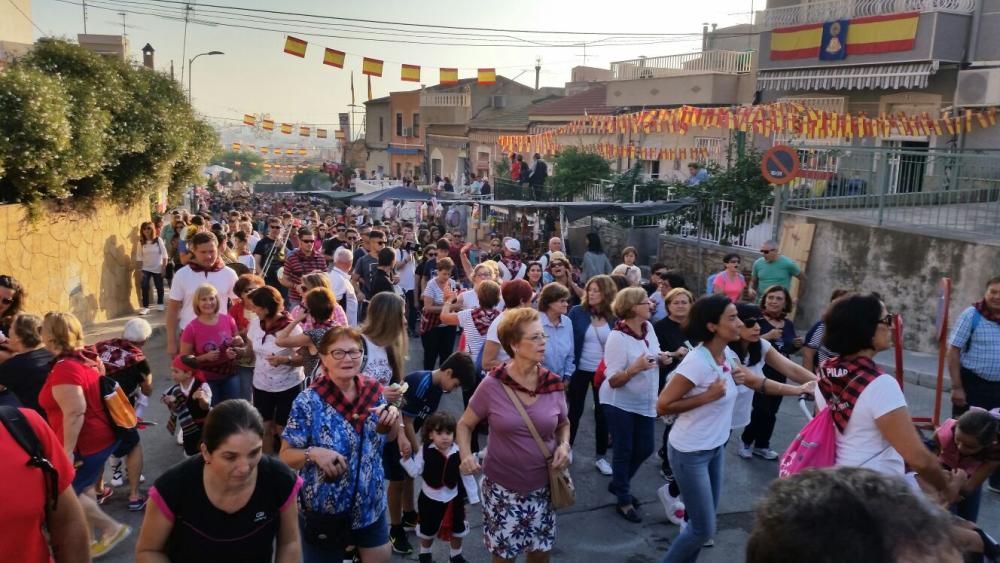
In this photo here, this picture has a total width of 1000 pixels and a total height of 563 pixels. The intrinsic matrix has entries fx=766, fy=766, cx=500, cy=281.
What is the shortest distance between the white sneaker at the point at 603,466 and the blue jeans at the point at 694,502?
2189 millimetres

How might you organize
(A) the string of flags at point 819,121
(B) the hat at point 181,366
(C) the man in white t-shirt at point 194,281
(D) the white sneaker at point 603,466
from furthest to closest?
(A) the string of flags at point 819,121, (C) the man in white t-shirt at point 194,281, (D) the white sneaker at point 603,466, (B) the hat at point 181,366

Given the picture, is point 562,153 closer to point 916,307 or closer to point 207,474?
point 916,307

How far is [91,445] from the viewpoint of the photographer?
453 cm

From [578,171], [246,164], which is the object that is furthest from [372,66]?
[246,164]

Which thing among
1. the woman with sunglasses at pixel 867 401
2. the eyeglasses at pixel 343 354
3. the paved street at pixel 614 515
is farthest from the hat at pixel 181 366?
the woman with sunglasses at pixel 867 401

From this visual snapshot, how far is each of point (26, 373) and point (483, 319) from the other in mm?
3208

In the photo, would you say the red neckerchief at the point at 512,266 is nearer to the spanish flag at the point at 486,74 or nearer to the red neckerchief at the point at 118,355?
the red neckerchief at the point at 118,355

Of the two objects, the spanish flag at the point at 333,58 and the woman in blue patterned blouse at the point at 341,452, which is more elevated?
the spanish flag at the point at 333,58

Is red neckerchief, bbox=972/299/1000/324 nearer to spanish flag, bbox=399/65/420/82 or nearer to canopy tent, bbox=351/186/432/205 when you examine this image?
canopy tent, bbox=351/186/432/205

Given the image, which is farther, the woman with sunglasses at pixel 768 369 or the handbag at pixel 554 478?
the woman with sunglasses at pixel 768 369

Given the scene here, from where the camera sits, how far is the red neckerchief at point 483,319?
628cm

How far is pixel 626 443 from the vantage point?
5.35 m

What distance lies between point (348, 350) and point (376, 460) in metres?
0.53

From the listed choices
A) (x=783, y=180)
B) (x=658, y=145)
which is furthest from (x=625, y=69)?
(x=783, y=180)
